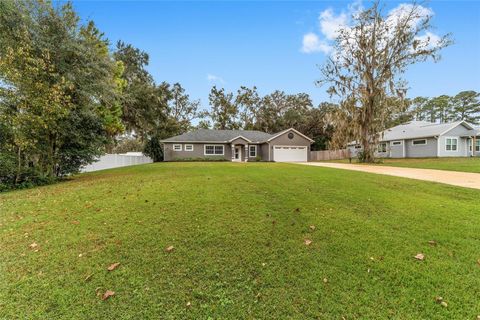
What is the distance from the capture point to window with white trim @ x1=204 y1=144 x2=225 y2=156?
28.9 m

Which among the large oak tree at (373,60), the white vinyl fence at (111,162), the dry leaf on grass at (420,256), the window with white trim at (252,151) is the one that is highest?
the large oak tree at (373,60)

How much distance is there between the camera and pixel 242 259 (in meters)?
3.34

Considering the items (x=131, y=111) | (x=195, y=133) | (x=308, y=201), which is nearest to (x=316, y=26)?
(x=308, y=201)

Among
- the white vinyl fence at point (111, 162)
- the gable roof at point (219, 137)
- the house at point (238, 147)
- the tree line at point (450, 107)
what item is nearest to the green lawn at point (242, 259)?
the white vinyl fence at point (111, 162)

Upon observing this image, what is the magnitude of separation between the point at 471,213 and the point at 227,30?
570 inches

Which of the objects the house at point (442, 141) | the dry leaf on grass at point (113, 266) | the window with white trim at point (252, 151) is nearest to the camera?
the dry leaf on grass at point (113, 266)

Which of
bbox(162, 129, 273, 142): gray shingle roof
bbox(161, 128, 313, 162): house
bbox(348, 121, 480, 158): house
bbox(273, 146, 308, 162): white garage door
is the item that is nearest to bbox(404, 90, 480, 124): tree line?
bbox(348, 121, 480, 158): house

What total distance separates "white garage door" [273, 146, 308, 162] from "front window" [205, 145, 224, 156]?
256 inches

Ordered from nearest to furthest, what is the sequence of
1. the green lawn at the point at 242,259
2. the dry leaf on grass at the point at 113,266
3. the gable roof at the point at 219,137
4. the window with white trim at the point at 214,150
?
the green lawn at the point at 242,259, the dry leaf on grass at the point at 113,266, the gable roof at the point at 219,137, the window with white trim at the point at 214,150

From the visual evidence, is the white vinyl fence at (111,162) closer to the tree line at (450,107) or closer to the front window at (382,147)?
the front window at (382,147)

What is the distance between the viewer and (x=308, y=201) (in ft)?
18.8

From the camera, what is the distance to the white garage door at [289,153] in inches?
1112

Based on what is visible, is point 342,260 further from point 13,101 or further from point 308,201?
point 13,101

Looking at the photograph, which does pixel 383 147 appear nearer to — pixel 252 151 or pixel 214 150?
pixel 252 151
